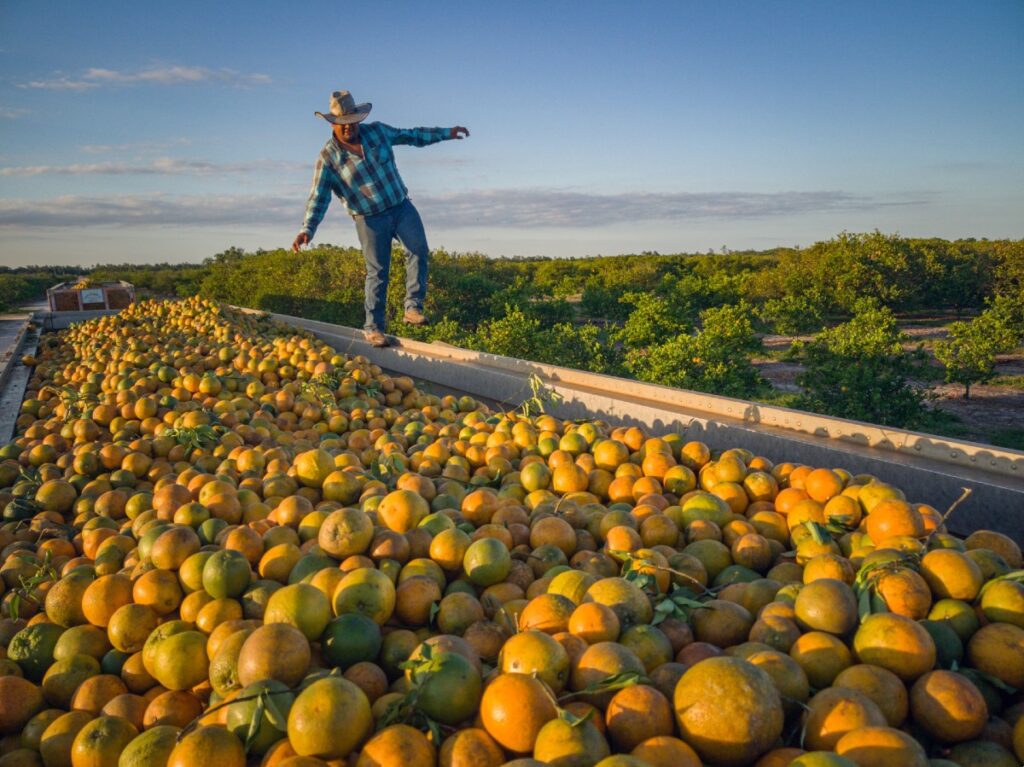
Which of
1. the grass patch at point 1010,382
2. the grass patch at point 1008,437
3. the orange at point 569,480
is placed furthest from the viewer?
the grass patch at point 1010,382

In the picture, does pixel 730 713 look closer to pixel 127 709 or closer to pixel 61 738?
pixel 127 709

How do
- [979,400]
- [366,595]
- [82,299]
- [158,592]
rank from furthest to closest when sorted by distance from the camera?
[82,299], [979,400], [158,592], [366,595]

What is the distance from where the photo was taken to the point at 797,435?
458cm

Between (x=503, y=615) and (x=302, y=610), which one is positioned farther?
(x=503, y=615)

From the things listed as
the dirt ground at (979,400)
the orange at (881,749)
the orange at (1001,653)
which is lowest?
the dirt ground at (979,400)

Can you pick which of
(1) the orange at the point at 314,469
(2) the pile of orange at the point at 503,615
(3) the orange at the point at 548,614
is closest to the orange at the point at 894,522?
(2) the pile of orange at the point at 503,615

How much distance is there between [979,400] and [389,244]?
1383 centimetres

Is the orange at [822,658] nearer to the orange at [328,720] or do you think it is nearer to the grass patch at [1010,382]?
the orange at [328,720]

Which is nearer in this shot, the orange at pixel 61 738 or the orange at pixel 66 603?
the orange at pixel 61 738

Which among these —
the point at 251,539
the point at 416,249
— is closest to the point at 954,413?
the point at 416,249

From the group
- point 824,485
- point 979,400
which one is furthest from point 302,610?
point 979,400

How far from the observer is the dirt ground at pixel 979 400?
11938 mm

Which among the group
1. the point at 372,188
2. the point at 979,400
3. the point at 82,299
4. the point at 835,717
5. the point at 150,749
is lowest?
the point at 979,400

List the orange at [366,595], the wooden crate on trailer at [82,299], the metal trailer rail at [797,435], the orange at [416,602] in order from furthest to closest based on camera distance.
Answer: the wooden crate on trailer at [82,299], the metal trailer rail at [797,435], the orange at [416,602], the orange at [366,595]
